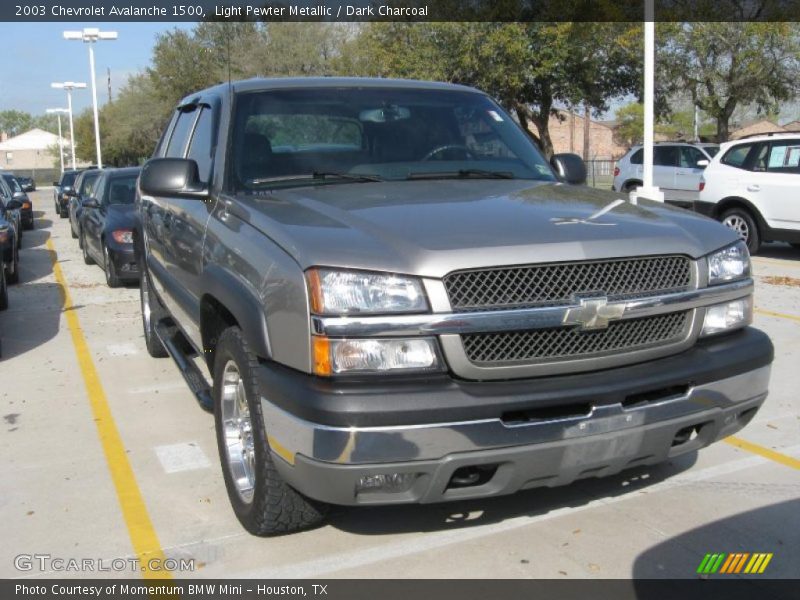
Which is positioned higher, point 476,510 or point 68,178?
point 68,178

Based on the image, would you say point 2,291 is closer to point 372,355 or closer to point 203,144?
point 203,144

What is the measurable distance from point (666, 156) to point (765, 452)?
644 inches

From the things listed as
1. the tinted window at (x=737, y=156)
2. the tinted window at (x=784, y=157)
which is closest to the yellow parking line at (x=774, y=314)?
the tinted window at (x=784, y=157)

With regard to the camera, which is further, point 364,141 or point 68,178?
point 68,178

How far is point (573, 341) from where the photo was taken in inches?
127

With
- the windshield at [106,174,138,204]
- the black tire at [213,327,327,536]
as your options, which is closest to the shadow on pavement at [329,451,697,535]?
the black tire at [213,327,327,536]

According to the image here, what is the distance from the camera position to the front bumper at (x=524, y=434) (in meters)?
2.95

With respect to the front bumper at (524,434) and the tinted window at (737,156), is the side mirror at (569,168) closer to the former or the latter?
the front bumper at (524,434)

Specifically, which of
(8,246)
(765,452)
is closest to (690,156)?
(8,246)

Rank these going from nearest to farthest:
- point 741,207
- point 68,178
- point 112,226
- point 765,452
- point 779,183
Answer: point 765,452
point 112,226
point 779,183
point 741,207
point 68,178

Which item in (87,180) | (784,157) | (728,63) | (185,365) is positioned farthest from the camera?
(728,63)

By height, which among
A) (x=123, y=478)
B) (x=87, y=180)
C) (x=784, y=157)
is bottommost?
(x=123, y=478)

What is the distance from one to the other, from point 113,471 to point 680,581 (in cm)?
302

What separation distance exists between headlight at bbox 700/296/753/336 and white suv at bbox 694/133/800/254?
9120 mm
